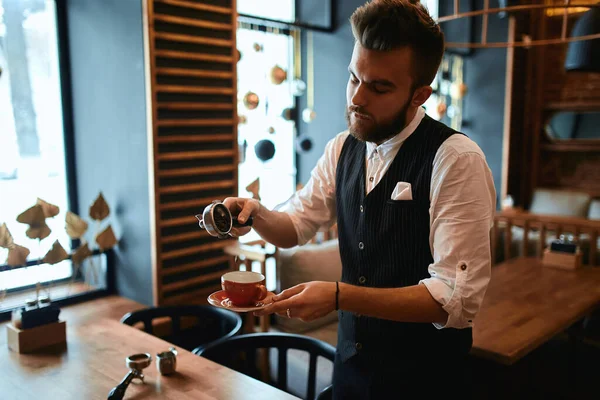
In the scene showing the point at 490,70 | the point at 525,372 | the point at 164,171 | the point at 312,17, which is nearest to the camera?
the point at 164,171

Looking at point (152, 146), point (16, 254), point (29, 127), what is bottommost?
point (16, 254)

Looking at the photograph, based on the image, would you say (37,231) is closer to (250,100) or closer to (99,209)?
(99,209)

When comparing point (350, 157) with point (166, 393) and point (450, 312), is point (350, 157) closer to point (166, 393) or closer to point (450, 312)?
point (450, 312)

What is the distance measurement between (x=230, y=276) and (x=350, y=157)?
56 centimetres

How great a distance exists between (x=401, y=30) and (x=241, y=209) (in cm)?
71

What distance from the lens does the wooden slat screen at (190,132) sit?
3002 millimetres

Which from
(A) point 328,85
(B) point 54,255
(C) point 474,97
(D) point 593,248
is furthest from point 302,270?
(C) point 474,97

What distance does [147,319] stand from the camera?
2740 mm

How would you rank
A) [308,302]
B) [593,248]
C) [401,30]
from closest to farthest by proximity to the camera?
[308,302]
[401,30]
[593,248]

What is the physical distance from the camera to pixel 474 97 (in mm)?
7117

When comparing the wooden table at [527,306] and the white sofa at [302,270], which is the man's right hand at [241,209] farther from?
the white sofa at [302,270]

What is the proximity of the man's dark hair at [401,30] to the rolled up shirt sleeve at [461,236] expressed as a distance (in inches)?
10.7

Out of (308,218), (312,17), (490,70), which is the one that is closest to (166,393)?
(308,218)

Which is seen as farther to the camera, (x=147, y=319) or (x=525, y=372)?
(x=525, y=372)
